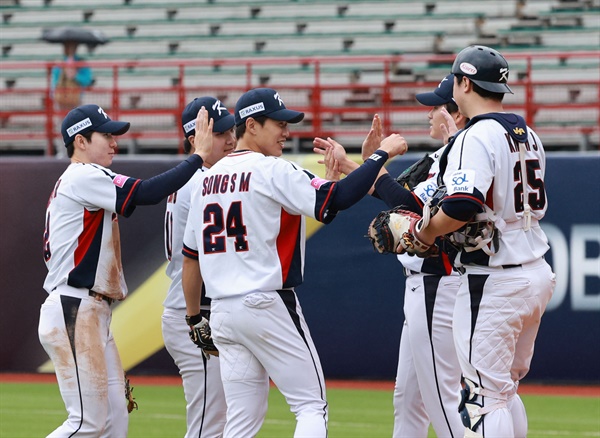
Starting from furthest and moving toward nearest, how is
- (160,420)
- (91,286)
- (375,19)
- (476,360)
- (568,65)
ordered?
1. (375,19)
2. (568,65)
3. (160,420)
4. (91,286)
5. (476,360)

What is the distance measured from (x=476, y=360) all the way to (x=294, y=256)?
1.00 m

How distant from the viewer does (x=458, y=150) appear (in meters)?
4.95

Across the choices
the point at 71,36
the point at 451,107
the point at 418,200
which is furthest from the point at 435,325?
the point at 71,36

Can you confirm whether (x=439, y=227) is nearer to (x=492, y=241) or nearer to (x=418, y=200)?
(x=492, y=241)

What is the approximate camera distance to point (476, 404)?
195 inches

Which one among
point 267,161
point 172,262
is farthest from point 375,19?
point 267,161

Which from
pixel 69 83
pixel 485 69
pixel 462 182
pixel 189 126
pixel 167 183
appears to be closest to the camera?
pixel 462 182

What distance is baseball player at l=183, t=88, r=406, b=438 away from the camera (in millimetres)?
5090

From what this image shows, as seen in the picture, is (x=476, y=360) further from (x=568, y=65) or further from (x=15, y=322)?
(x=568, y=65)

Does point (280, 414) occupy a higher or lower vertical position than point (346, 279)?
lower

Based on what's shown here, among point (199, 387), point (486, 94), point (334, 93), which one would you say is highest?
point (486, 94)

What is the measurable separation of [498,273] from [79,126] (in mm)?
2555

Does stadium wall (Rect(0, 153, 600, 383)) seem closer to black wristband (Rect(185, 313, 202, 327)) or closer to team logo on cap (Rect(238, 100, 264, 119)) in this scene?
black wristband (Rect(185, 313, 202, 327))

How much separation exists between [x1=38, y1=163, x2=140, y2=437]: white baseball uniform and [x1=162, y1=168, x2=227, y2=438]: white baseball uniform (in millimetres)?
478
